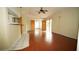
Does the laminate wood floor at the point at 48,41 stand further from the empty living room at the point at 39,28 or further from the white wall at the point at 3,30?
the white wall at the point at 3,30

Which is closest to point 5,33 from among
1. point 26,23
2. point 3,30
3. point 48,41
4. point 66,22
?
point 3,30

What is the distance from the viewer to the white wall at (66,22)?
1118mm

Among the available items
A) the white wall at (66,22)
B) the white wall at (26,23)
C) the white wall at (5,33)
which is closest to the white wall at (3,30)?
the white wall at (5,33)

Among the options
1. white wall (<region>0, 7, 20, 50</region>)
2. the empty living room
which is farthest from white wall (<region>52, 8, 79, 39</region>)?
white wall (<region>0, 7, 20, 50</region>)

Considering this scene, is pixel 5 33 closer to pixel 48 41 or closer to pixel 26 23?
pixel 26 23

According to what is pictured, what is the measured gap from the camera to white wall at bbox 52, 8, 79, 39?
112 centimetres

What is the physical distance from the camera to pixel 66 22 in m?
1.27

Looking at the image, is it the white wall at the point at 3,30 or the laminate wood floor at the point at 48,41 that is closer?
the white wall at the point at 3,30

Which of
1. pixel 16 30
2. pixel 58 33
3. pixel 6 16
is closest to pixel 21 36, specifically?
pixel 16 30

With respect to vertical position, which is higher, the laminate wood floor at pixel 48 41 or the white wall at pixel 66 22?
the white wall at pixel 66 22

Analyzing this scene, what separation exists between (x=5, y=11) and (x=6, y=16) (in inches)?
3.6

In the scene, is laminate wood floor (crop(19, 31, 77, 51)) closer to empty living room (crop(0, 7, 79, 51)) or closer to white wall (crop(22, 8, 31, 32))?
empty living room (crop(0, 7, 79, 51))
